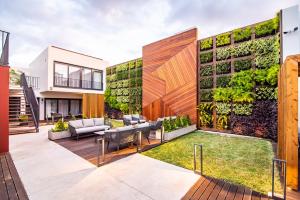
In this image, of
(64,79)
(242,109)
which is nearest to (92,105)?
(64,79)

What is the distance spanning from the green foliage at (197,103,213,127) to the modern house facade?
35.2ft

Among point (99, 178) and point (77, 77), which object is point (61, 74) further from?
point (99, 178)

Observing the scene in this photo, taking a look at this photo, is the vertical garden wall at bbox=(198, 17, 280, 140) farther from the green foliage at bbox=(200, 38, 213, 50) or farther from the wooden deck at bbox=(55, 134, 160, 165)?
the wooden deck at bbox=(55, 134, 160, 165)

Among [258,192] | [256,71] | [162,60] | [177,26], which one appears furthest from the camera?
[162,60]

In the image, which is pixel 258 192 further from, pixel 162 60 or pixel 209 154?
pixel 162 60

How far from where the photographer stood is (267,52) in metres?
7.60

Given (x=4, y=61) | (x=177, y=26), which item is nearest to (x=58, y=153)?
(x=4, y=61)

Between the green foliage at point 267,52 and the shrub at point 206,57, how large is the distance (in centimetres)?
237

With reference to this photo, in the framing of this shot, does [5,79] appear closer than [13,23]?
Yes

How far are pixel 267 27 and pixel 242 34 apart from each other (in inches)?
43.6

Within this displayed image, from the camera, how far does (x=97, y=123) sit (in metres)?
8.39

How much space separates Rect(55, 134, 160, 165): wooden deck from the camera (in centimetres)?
497

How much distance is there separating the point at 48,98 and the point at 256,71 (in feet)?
56.3

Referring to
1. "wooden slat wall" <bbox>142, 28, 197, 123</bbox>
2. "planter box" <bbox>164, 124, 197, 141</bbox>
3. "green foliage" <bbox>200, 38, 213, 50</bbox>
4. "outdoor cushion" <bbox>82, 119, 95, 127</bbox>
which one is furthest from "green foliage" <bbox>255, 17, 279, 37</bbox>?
"outdoor cushion" <bbox>82, 119, 95, 127</bbox>
